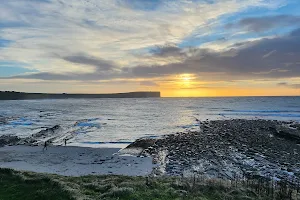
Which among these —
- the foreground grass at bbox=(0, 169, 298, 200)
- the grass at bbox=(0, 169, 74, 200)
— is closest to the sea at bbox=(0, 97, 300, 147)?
the grass at bbox=(0, 169, 74, 200)

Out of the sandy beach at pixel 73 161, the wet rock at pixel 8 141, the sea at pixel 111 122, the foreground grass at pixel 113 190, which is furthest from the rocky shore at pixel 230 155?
the wet rock at pixel 8 141

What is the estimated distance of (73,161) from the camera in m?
22.3

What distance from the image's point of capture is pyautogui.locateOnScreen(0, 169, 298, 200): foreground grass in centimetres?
1057

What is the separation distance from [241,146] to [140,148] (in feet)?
36.1

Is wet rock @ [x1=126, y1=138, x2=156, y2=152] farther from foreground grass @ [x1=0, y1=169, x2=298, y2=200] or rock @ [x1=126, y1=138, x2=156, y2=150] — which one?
foreground grass @ [x1=0, y1=169, x2=298, y2=200]

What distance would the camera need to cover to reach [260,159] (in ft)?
76.9

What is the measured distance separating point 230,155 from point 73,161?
13991 mm

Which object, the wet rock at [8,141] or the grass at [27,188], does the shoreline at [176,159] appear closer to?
the wet rock at [8,141]

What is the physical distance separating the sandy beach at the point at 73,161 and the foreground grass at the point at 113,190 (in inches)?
232

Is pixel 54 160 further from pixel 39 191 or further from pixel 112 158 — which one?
pixel 39 191

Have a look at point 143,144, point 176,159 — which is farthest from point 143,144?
point 176,159

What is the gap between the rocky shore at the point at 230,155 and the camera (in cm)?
1933

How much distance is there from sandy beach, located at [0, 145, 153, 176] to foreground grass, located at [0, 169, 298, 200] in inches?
232

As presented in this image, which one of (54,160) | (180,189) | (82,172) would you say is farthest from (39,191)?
(54,160)
